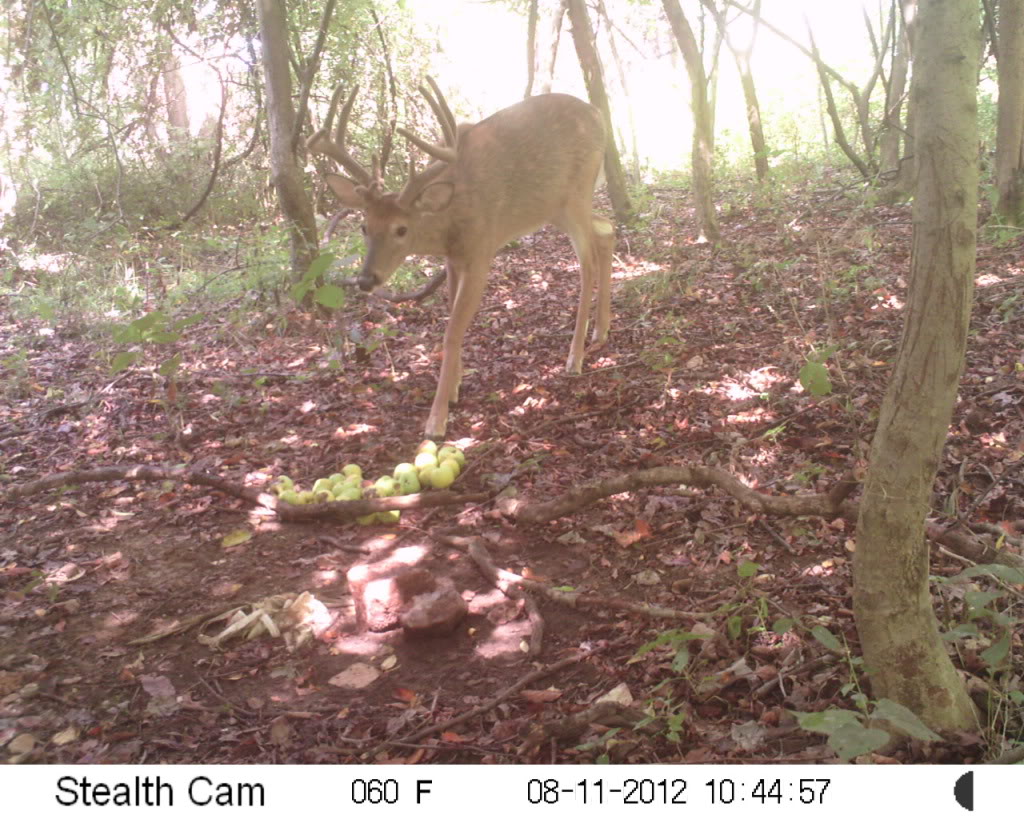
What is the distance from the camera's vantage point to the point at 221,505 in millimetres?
4195

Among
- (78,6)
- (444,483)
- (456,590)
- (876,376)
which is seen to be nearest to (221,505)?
(444,483)

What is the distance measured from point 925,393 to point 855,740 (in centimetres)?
87

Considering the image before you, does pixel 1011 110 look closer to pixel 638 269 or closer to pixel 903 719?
pixel 638 269

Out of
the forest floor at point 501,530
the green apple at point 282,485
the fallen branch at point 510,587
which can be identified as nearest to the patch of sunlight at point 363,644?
the forest floor at point 501,530

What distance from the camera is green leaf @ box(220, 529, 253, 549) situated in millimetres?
3838

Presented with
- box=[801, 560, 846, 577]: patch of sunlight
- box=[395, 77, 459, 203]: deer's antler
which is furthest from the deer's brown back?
box=[801, 560, 846, 577]: patch of sunlight

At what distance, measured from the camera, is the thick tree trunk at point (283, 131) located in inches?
250

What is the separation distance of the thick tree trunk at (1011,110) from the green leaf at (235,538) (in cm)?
703

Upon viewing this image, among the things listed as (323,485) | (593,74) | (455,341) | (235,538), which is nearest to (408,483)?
(323,485)

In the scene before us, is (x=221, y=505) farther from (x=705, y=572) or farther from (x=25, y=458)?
(x=705, y=572)

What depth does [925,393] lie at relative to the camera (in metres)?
2.04

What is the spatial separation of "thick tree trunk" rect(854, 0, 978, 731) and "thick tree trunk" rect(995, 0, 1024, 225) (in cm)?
631

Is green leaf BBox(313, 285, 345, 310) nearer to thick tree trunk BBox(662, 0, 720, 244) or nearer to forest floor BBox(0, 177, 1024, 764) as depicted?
forest floor BBox(0, 177, 1024, 764)

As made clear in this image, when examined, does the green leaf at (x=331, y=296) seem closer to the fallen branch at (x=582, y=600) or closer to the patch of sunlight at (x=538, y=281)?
the fallen branch at (x=582, y=600)
